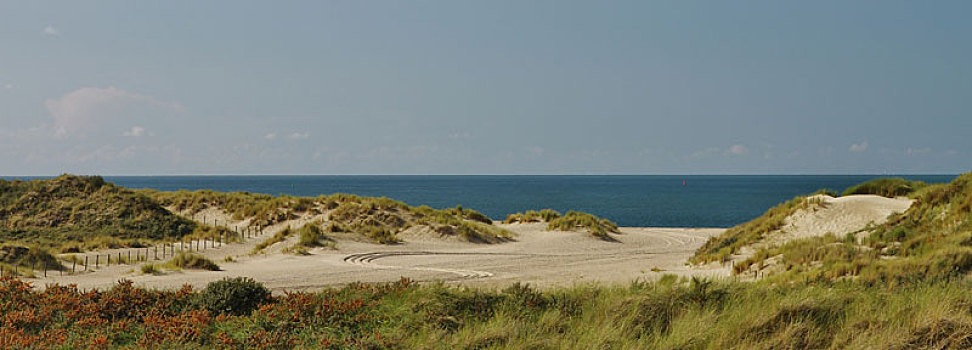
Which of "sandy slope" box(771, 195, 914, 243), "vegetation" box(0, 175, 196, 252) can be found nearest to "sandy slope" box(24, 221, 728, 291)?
"sandy slope" box(771, 195, 914, 243)

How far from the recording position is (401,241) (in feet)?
114

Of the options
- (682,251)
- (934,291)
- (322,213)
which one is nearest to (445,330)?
(934,291)

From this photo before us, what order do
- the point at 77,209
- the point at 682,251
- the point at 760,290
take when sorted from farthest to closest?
the point at 77,209, the point at 682,251, the point at 760,290

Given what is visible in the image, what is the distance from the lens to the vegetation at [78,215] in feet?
120

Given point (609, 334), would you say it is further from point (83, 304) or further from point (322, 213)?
point (322, 213)

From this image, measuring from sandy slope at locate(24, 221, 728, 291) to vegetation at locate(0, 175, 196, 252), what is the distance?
234 inches

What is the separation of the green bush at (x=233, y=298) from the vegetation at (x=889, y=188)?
2685cm

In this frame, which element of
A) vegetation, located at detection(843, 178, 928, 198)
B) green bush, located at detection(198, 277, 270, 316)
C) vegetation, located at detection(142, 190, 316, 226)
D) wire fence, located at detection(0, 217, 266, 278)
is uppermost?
vegetation, located at detection(843, 178, 928, 198)

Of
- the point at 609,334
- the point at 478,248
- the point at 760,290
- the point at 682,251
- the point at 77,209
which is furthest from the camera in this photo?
the point at 77,209

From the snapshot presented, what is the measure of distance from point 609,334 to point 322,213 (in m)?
36.1

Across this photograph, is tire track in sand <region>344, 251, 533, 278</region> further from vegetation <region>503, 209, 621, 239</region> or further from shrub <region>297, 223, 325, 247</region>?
vegetation <region>503, 209, 621, 239</region>

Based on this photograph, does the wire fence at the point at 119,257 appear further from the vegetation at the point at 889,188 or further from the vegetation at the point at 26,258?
the vegetation at the point at 889,188

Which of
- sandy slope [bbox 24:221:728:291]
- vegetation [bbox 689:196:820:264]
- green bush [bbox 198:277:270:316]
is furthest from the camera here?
vegetation [bbox 689:196:820:264]

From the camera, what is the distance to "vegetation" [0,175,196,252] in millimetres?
36562
